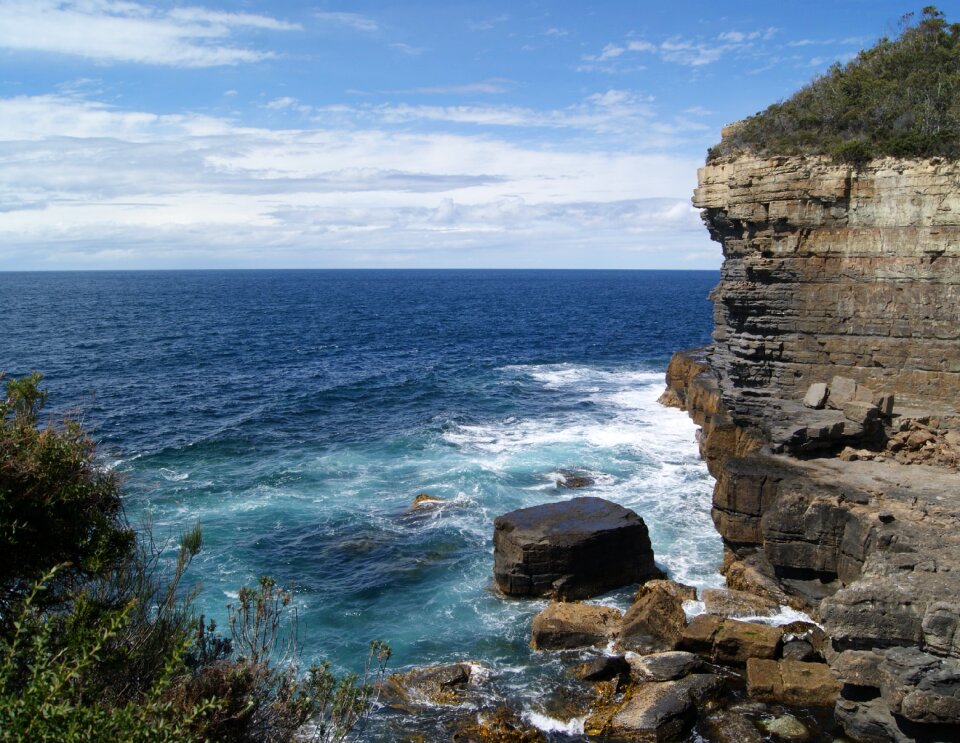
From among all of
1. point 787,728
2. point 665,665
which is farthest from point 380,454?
point 787,728

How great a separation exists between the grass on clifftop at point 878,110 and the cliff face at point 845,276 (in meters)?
0.80

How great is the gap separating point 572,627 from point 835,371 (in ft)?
41.2

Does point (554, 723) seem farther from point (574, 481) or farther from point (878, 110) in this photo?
point (878, 110)

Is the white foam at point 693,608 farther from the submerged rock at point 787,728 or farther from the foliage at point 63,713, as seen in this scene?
the foliage at point 63,713

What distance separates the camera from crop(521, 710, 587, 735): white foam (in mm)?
17312

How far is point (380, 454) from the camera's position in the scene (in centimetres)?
3900

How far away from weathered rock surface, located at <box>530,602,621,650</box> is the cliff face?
1039 cm

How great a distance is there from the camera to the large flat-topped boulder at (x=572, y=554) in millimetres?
23594

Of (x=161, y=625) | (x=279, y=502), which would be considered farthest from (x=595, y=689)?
(x=279, y=502)

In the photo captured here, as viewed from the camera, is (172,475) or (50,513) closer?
(50,513)

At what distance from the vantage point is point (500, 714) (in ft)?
58.4

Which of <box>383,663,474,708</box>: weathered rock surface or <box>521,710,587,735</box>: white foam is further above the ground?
<box>383,663,474,708</box>: weathered rock surface

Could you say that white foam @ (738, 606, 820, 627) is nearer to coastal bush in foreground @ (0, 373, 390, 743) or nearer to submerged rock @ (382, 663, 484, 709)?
submerged rock @ (382, 663, 484, 709)

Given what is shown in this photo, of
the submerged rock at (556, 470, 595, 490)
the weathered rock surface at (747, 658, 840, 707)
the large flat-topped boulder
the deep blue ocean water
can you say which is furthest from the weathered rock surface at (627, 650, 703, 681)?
the submerged rock at (556, 470, 595, 490)
